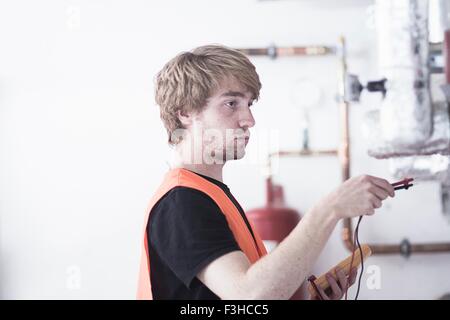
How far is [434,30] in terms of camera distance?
0.66m

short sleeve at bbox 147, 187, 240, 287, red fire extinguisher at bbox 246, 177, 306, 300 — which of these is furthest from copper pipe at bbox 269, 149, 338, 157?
short sleeve at bbox 147, 187, 240, 287

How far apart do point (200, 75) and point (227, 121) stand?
0.07 metres

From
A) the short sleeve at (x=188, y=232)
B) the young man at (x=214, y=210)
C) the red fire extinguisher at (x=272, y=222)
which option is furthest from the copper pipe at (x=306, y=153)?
the short sleeve at (x=188, y=232)

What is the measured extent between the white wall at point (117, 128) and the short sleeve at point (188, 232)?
746 millimetres

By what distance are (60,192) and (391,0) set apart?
96 cm

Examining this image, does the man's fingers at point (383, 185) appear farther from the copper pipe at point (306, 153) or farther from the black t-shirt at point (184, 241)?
the copper pipe at point (306, 153)

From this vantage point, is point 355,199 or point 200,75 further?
point 200,75

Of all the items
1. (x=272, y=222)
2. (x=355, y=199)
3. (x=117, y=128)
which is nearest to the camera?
(x=355, y=199)

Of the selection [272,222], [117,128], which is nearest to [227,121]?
[272,222]

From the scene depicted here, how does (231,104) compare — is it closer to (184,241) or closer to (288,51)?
(184,241)

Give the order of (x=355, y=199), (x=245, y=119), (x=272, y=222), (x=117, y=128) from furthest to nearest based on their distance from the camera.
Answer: (x=117, y=128) → (x=272, y=222) → (x=245, y=119) → (x=355, y=199)

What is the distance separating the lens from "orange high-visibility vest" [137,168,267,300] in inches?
23.4

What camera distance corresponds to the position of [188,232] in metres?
0.53
